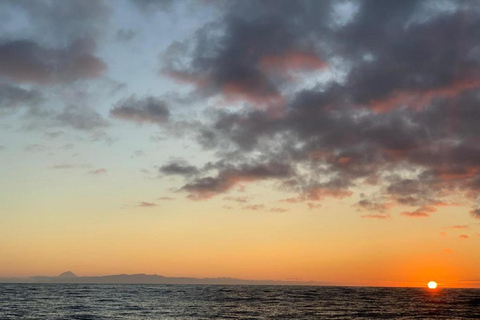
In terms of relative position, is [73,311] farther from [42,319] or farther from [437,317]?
[437,317]

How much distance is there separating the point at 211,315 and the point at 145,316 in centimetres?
985

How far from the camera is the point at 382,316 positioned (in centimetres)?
7225

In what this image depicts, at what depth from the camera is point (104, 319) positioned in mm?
65312

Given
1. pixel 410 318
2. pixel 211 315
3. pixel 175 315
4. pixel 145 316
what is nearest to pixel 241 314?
pixel 211 315

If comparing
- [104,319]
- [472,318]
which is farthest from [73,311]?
[472,318]

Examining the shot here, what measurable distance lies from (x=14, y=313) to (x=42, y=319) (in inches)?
413

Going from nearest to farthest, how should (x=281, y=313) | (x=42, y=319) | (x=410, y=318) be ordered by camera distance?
(x=42, y=319) → (x=410, y=318) → (x=281, y=313)

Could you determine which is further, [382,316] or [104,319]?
[382,316]

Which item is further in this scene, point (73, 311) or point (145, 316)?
point (73, 311)

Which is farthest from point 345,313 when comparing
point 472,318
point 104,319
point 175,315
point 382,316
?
point 104,319

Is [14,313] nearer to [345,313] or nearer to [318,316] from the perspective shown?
[318,316]

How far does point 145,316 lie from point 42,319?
561 inches

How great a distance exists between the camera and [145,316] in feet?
231

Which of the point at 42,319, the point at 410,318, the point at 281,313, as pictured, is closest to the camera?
the point at 42,319
